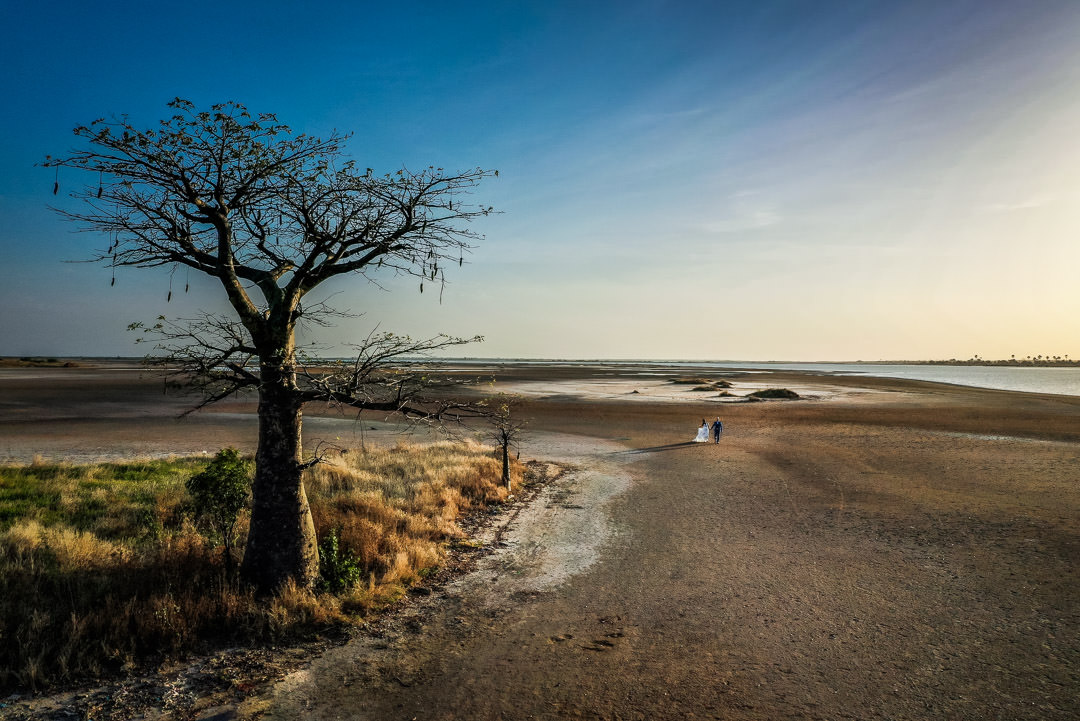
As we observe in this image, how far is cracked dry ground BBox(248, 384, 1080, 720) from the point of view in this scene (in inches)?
259

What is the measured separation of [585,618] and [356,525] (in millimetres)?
5723

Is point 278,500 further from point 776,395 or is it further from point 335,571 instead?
point 776,395

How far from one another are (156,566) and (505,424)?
12.2m

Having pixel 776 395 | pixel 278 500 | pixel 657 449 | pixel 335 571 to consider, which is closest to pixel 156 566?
pixel 278 500

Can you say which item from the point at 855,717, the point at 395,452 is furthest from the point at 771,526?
the point at 395,452

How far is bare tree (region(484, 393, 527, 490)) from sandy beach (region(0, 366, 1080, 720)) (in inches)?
80.7

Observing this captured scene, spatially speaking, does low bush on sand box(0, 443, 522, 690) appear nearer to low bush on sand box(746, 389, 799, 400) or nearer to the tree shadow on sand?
the tree shadow on sand

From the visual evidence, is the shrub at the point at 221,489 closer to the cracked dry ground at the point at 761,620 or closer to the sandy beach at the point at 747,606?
the sandy beach at the point at 747,606

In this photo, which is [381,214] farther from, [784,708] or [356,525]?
[784,708]

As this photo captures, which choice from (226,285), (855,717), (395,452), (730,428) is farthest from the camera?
(730,428)

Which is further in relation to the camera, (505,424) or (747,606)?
(505,424)

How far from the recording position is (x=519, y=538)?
13.4m

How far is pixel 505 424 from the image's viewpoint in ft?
65.6

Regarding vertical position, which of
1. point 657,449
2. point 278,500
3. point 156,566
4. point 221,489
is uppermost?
point 278,500
